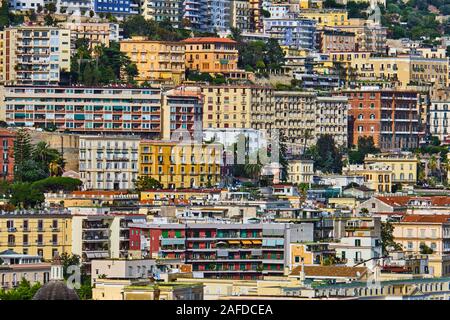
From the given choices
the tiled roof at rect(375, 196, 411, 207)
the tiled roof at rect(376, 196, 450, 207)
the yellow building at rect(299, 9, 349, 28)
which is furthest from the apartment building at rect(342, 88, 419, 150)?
the tiled roof at rect(375, 196, 411, 207)

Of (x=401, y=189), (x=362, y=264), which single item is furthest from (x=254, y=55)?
(x=362, y=264)

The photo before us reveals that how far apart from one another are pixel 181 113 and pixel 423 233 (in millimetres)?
26596

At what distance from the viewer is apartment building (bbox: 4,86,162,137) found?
221 ft

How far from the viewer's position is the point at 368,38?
95250mm

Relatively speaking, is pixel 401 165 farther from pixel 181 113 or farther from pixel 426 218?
pixel 426 218

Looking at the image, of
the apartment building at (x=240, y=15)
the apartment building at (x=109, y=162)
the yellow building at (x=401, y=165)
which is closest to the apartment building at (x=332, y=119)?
the yellow building at (x=401, y=165)

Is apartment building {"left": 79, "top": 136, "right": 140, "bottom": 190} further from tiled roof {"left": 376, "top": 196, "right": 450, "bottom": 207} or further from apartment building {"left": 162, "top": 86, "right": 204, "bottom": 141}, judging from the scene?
tiled roof {"left": 376, "top": 196, "right": 450, "bottom": 207}

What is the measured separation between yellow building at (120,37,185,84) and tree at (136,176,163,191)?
49.8 feet

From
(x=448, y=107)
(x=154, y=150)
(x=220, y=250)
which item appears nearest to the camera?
(x=220, y=250)

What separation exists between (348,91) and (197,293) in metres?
65.8

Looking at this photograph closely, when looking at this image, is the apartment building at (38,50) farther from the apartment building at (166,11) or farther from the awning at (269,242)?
the awning at (269,242)

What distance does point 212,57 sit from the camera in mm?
77312

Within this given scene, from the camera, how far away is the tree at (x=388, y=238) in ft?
128

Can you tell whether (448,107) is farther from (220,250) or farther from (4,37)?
(220,250)
